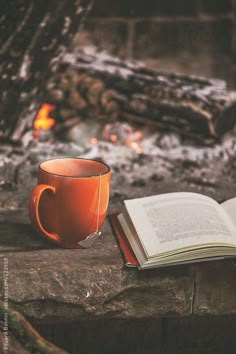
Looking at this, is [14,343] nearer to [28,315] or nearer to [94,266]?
[28,315]

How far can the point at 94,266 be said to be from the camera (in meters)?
1.01

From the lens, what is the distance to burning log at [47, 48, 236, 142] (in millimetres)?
1803

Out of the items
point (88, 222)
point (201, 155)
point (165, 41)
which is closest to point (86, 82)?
point (165, 41)

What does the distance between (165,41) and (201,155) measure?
1.37 feet

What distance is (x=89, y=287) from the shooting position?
101 centimetres

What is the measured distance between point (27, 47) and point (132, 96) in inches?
16.2

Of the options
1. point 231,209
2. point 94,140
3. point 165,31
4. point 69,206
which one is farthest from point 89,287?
point 165,31

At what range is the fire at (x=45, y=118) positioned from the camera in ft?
5.98

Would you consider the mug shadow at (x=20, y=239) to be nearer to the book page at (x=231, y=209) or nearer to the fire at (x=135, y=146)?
the book page at (x=231, y=209)

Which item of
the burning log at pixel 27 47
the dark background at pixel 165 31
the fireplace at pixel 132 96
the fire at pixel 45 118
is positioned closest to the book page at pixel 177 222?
the fireplace at pixel 132 96

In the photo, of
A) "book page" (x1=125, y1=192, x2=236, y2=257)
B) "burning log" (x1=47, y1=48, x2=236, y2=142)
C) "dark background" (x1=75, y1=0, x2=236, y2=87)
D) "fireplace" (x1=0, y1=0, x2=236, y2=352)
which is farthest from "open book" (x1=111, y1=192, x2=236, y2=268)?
"dark background" (x1=75, y1=0, x2=236, y2=87)

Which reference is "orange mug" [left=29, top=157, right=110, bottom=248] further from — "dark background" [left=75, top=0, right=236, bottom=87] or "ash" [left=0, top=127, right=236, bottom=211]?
"dark background" [left=75, top=0, right=236, bottom=87]

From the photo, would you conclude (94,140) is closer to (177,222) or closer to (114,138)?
(114,138)

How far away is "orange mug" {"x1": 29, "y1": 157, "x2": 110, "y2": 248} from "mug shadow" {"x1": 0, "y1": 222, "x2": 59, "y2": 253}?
42 millimetres
